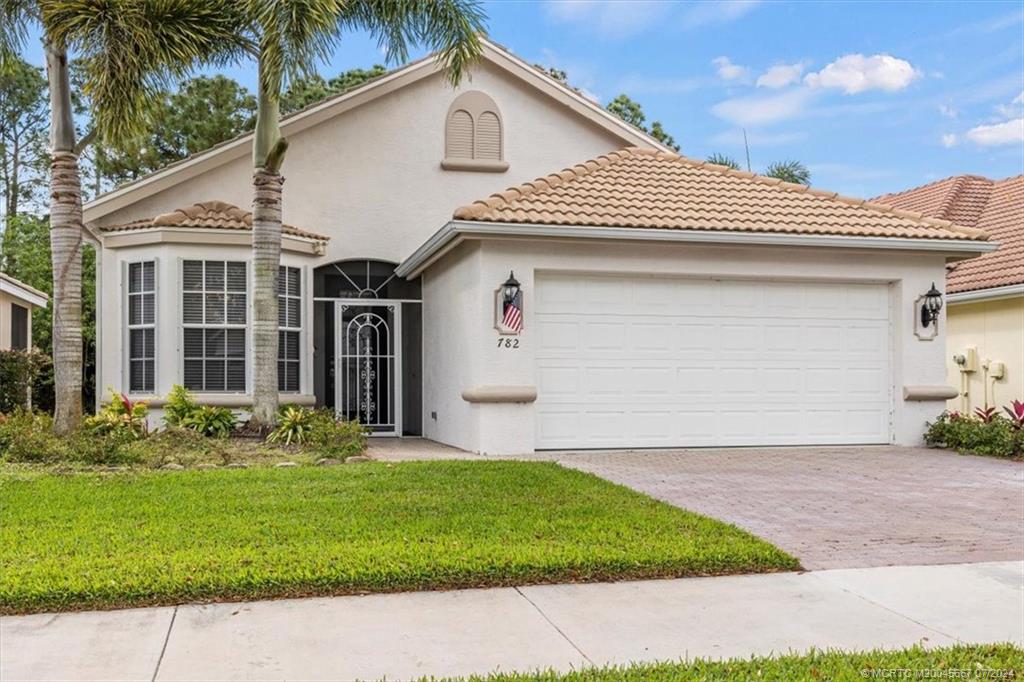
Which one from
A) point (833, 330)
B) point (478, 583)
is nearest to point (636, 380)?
point (833, 330)

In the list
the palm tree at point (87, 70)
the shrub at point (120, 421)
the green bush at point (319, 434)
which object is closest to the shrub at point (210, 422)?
the shrub at point (120, 421)

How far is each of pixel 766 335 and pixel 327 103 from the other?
8478mm

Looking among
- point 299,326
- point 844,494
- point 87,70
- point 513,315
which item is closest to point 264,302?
point 299,326

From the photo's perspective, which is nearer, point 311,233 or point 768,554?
point 768,554

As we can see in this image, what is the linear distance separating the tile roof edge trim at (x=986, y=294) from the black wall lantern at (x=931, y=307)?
8.22ft

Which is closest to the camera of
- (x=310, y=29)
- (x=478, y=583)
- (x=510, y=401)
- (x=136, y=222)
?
(x=478, y=583)

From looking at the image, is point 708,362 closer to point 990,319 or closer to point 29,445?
point 990,319

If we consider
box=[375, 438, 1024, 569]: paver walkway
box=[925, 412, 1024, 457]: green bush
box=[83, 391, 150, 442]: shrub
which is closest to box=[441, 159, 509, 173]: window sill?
box=[375, 438, 1024, 569]: paver walkway

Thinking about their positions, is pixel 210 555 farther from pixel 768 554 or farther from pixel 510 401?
pixel 510 401

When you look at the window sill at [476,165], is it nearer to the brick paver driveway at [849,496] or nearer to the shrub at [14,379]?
the brick paver driveway at [849,496]

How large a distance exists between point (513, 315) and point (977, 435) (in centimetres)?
691

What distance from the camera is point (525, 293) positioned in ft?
37.6

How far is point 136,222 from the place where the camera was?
532 inches

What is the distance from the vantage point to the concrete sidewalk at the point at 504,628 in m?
4.11
